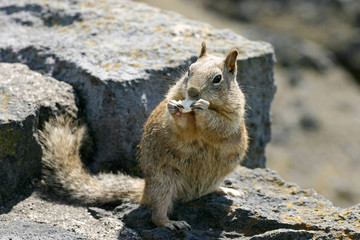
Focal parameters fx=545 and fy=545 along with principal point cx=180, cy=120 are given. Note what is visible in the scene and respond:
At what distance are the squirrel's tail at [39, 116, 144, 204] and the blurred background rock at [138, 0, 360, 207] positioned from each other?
7.12 metres

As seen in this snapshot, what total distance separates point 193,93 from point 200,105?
155mm

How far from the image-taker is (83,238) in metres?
Result: 4.75

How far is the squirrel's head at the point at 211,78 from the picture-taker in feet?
16.2

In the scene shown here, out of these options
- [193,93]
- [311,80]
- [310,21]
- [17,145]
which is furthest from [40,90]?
[310,21]

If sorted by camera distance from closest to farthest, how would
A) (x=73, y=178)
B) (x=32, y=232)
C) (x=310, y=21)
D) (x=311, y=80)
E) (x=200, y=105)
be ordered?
(x=32, y=232)
(x=200, y=105)
(x=73, y=178)
(x=311, y=80)
(x=310, y=21)

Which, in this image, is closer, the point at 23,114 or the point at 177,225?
the point at 177,225

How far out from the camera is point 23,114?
5.39 m

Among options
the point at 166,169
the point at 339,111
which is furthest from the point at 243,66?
the point at 339,111

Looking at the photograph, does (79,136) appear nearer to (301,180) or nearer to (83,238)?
(83,238)

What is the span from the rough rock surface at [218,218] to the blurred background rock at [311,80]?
659 cm

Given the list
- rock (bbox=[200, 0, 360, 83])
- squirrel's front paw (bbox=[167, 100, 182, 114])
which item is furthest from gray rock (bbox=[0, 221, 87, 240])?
rock (bbox=[200, 0, 360, 83])

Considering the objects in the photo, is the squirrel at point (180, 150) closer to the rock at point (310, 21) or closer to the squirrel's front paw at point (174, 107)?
the squirrel's front paw at point (174, 107)

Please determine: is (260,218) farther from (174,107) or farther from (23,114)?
(23,114)

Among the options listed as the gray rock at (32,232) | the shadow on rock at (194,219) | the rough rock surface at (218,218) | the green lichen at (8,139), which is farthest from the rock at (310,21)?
the gray rock at (32,232)
